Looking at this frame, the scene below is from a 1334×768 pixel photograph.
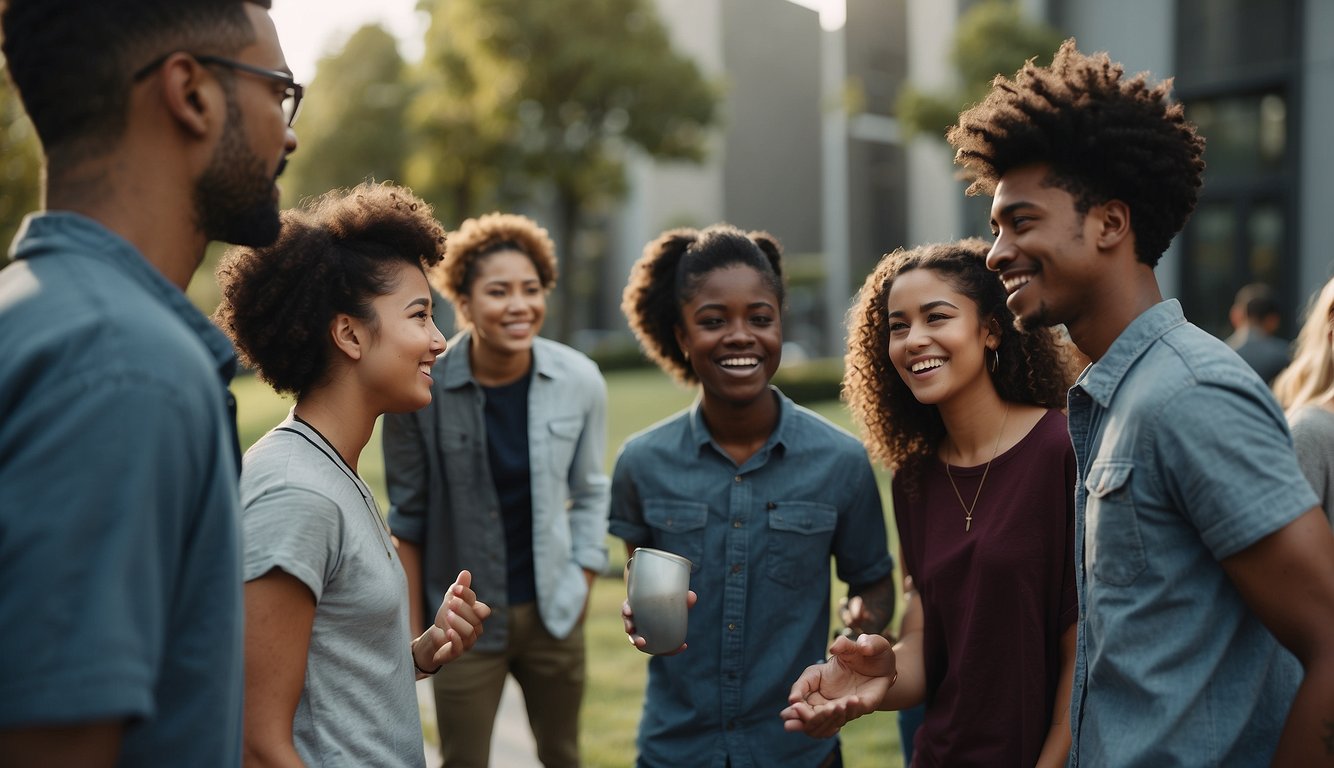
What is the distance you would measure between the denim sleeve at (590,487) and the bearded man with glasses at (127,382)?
113 inches

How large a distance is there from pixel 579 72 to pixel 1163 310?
2351 cm

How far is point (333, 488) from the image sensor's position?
2277mm

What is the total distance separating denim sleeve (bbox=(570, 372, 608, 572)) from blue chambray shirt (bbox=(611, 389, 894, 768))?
1114 mm

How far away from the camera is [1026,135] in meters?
2.27

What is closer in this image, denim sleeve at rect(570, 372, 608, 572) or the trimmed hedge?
denim sleeve at rect(570, 372, 608, 572)

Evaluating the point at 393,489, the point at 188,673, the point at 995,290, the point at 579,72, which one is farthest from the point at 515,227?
the point at 579,72

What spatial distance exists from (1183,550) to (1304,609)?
0.21m

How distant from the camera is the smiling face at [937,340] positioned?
2.91 m

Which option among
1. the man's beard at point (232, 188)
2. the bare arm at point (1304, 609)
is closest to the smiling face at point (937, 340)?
the bare arm at point (1304, 609)

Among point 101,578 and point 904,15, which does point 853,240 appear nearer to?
point 904,15

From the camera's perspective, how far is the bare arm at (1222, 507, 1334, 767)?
1.79 meters

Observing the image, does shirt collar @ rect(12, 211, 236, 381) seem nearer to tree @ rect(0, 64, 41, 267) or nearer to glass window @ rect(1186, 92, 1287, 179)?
tree @ rect(0, 64, 41, 267)

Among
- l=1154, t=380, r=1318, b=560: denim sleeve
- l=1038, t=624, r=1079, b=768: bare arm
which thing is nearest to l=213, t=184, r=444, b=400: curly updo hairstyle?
l=1154, t=380, r=1318, b=560: denim sleeve

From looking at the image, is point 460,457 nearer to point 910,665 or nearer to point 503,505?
point 503,505
